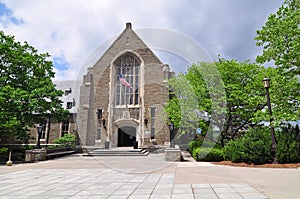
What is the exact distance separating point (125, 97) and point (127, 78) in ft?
7.48

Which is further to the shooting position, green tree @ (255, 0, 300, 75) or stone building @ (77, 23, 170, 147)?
stone building @ (77, 23, 170, 147)

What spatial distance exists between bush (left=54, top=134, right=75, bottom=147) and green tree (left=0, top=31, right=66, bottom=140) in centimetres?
464

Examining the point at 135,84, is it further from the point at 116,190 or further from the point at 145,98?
the point at 116,190

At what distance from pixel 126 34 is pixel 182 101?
14.3 metres

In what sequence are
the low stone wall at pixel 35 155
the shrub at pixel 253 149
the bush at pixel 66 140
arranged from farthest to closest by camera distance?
1. the bush at pixel 66 140
2. the low stone wall at pixel 35 155
3. the shrub at pixel 253 149

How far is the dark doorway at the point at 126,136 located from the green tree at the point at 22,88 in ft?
26.8

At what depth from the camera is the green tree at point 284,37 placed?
1061cm

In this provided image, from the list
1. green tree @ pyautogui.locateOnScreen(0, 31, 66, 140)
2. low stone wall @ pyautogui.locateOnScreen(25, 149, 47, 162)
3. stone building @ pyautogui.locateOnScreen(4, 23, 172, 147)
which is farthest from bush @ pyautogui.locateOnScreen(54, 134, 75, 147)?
low stone wall @ pyautogui.locateOnScreen(25, 149, 47, 162)

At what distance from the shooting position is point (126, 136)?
2475 centimetres

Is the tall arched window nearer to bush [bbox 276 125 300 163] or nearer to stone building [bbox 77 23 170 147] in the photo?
stone building [bbox 77 23 170 147]

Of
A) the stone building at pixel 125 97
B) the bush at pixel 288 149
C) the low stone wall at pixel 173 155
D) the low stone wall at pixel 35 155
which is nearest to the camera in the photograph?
the bush at pixel 288 149

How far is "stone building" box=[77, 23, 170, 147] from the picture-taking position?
2234 cm

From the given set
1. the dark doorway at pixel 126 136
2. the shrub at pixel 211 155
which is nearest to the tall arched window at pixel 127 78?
the dark doorway at pixel 126 136

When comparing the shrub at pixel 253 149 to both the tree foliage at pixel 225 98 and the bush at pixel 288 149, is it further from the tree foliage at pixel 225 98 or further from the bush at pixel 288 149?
the tree foliage at pixel 225 98
